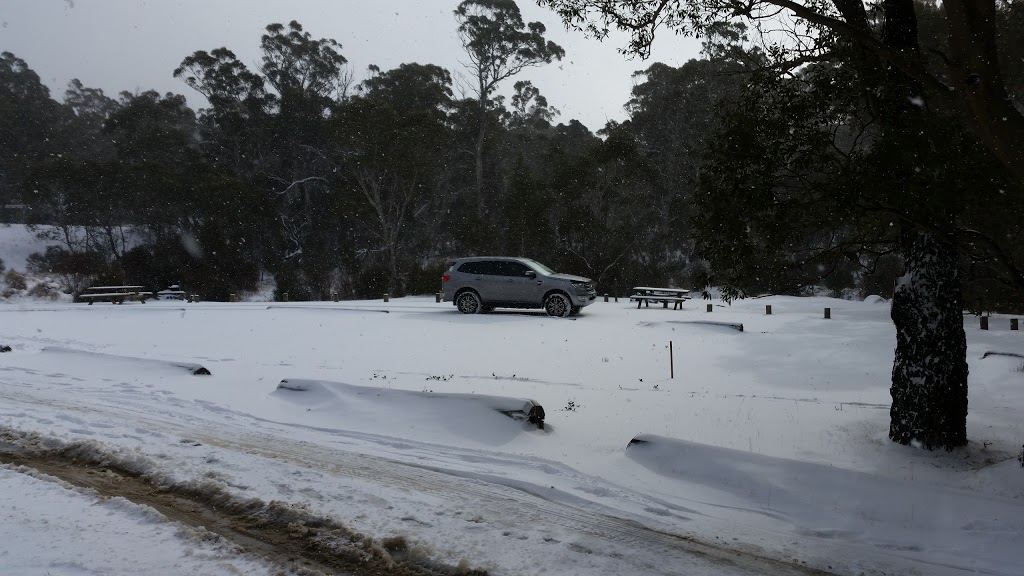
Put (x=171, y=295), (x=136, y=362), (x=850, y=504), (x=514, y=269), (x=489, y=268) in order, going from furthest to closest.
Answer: (x=171, y=295) < (x=489, y=268) < (x=514, y=269) < (x=136, y=362) < (x=850, y=504)

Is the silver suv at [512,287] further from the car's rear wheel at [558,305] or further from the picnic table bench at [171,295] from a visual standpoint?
the picnic table bench at [171,295]

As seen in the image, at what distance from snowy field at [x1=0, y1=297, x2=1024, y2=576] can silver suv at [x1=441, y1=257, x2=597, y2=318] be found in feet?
17.0

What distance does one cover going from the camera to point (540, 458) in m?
5.63

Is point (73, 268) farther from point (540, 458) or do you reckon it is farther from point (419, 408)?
point (540, 458)

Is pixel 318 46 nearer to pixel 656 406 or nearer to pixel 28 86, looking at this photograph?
pixel 28 86

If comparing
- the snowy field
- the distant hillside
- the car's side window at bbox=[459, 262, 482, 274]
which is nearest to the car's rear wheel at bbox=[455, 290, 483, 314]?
the car's side window at bbox=[459, 262, 482, 274]

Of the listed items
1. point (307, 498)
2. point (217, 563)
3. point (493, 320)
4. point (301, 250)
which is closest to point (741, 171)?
point (307, 498)

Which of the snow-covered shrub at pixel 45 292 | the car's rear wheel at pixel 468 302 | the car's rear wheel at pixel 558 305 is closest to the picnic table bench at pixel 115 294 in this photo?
the snow-covered shrub at pixel 45 292

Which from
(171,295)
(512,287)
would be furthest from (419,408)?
(171,295)

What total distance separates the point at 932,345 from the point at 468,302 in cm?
1324

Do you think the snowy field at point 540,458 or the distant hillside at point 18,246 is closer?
the snowy field at point 540,458

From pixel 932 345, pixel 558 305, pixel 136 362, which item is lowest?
pixel 136 362

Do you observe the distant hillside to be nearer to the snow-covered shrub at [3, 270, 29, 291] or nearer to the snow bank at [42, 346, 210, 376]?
the snow-covered shrub at [3, 270, 29, 291]

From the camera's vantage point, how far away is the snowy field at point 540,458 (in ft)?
12.5
